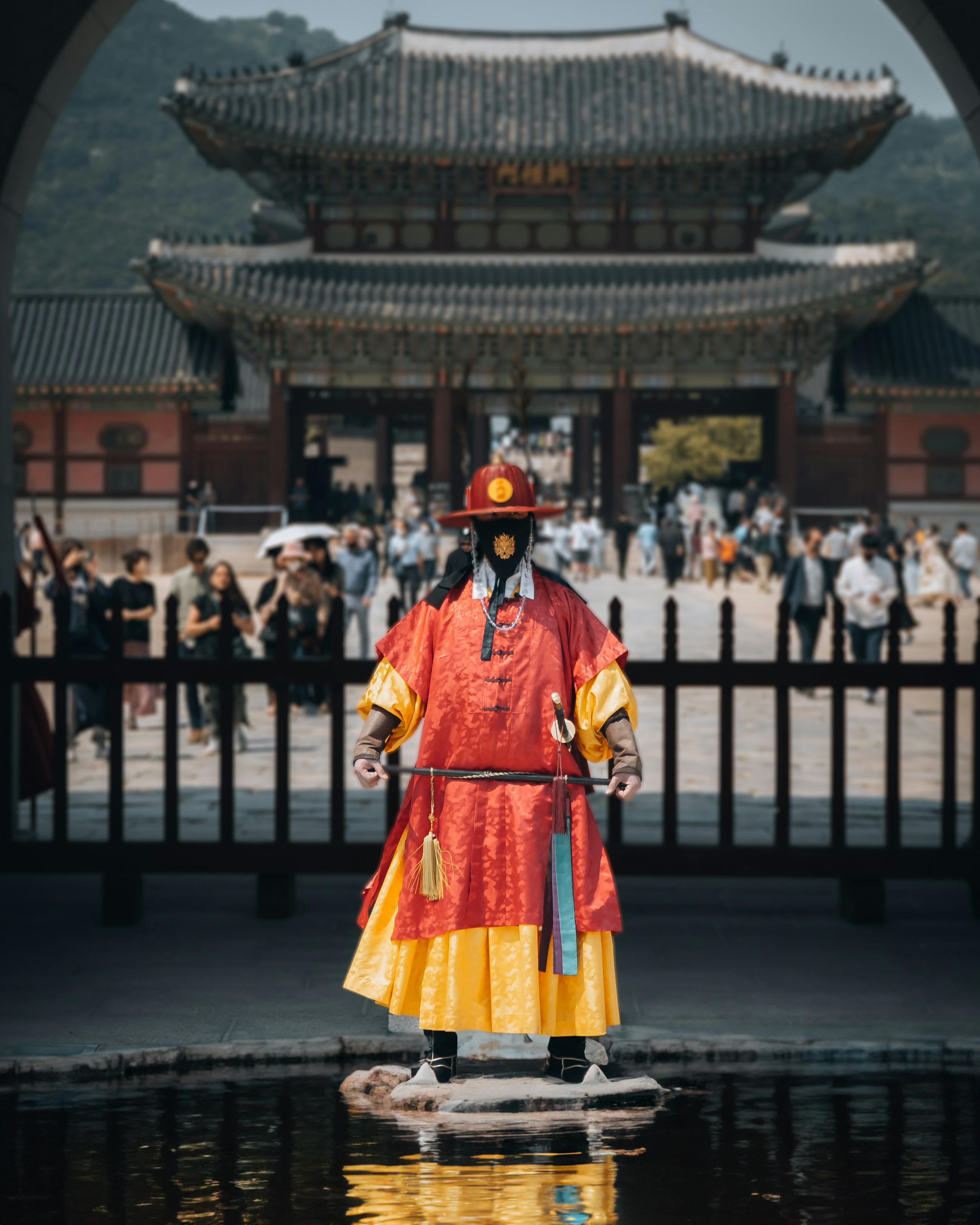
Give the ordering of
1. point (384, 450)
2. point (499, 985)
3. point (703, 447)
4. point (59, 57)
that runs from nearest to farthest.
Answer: point (499, 985)
point (59, 57)
point (384, 450)
point (703, 447)

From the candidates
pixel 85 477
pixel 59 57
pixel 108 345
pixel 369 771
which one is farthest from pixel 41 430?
pixel 369 771

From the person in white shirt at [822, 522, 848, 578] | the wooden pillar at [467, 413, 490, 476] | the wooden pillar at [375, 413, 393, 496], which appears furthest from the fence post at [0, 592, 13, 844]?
the wooden pillar at [467, 413, 490, 476]

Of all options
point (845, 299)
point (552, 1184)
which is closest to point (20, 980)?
point (552, 1184)

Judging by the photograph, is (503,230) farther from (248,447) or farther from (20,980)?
(20,980)

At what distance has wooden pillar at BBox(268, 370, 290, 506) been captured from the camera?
28.3 m

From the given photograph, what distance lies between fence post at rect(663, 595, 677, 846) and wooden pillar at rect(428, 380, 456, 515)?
2261 cm

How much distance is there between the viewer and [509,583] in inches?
148

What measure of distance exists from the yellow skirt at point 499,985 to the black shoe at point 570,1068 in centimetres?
11

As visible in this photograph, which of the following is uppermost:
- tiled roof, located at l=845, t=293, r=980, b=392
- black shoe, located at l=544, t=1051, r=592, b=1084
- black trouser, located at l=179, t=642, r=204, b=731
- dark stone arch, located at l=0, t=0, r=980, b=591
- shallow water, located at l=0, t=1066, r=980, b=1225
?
tiled roof, located at l=845, t=293, r=980, b=392

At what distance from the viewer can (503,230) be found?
96.4 ft

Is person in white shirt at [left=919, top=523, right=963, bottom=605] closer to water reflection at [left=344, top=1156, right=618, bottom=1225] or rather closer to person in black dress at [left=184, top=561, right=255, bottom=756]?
person in black dress at [left=184, top=561, right=255, bottom=756]

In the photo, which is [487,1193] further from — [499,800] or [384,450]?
[384,450]

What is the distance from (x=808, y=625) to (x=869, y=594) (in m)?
0.90

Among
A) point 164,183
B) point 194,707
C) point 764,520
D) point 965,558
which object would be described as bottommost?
point 194,707
